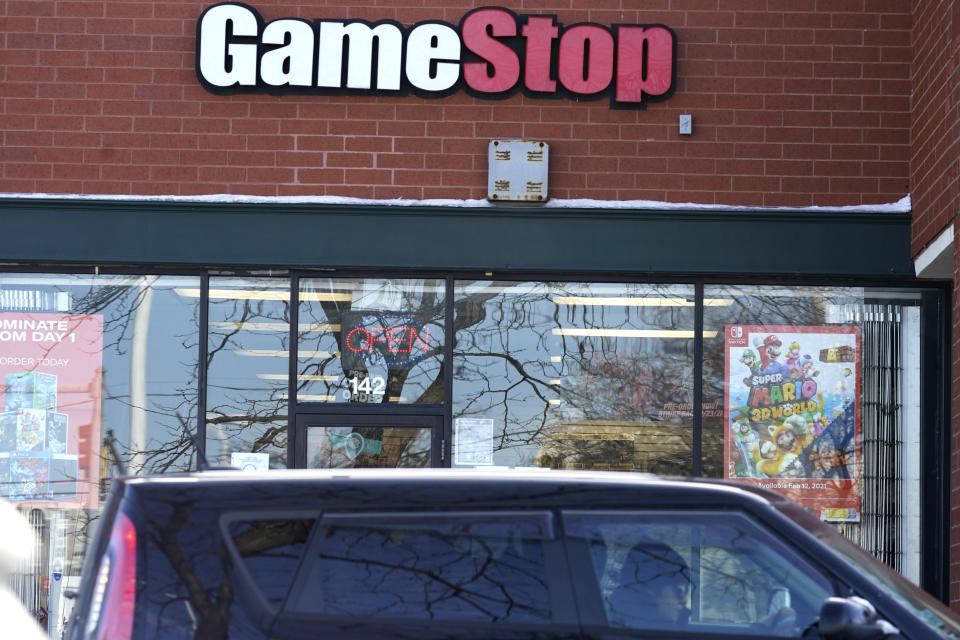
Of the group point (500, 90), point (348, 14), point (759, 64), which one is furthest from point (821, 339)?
point (348, 14)

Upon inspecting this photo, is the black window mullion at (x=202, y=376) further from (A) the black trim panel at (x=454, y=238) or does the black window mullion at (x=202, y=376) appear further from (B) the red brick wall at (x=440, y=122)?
(B) the red brick wall at (x=440, y=122)

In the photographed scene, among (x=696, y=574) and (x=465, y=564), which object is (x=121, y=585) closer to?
(x=465, y=564)

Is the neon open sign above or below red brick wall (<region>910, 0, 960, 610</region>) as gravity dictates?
below

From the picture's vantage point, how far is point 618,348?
10.1 m

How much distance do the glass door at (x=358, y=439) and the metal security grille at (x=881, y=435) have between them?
10.7 feet

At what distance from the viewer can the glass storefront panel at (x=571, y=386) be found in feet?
32.8

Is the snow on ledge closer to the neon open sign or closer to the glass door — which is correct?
the neon open sign

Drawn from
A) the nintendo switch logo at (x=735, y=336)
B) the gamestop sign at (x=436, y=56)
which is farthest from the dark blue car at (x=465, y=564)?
the gamestop sign at (x=436, y=56)

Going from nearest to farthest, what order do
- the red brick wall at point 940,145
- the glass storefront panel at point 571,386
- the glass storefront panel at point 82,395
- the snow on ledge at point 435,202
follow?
the red brick wall at point 940,145 < the glass storefront panel at point 82,395 < the glass storefront panel at point 571,386 < the snow on ledge at point 435,202

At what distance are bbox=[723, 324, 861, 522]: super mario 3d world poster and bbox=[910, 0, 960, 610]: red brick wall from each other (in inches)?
36.3

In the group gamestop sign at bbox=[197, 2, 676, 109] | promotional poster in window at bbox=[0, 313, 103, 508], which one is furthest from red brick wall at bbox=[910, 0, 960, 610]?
promotional poster in window at bbox=[0, 313, 103, 508]

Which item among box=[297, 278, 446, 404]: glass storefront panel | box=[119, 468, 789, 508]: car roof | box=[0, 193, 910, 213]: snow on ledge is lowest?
box=[119, 468, 789, 508]: car roof

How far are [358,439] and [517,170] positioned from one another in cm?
245

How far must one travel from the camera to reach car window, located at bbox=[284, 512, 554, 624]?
4.12m
